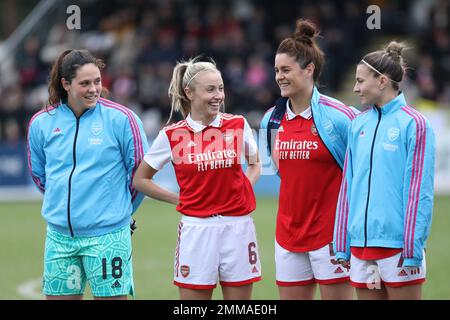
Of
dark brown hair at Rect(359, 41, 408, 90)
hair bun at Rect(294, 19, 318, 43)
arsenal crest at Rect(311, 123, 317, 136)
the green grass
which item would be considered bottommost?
the green grass

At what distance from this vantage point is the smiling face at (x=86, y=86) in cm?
Answer: 630

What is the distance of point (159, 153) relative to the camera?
249 inches

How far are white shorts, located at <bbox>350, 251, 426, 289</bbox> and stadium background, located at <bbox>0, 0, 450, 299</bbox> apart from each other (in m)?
10.1

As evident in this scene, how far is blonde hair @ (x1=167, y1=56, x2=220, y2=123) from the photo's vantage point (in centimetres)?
629

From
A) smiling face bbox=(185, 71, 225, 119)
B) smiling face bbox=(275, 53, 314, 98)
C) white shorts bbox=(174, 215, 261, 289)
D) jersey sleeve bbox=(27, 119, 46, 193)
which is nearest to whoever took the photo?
white shorts bbox=(174, 215, 261, 289)

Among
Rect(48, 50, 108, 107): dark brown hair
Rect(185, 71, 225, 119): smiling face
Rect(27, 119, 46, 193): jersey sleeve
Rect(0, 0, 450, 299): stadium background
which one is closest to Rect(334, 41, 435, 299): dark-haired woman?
Rect(185, 71, 225, 119): smiling face

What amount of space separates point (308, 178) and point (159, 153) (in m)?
1.06

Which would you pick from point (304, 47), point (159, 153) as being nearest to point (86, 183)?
point (159, 153)

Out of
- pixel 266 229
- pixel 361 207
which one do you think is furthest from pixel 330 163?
pixel 266 229

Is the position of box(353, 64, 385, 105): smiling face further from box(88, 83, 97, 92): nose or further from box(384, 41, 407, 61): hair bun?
box(88, 83, 97, 92): nose

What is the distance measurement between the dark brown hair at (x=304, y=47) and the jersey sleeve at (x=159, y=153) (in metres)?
1.03

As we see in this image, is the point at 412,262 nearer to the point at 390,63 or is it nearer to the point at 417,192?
the point at 417,192

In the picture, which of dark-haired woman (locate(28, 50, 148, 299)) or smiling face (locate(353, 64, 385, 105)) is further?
dark-haired woman (locate(28, 50, 148, 299))
